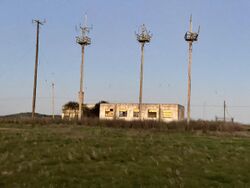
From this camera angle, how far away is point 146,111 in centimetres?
7838

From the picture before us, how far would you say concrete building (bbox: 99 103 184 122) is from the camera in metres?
76.9

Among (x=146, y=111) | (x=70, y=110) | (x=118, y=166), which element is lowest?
(x=118, y=166)

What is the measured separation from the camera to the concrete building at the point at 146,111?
252ft

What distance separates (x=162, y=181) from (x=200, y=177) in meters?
1.62

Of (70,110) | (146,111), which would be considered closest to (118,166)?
(146,111)

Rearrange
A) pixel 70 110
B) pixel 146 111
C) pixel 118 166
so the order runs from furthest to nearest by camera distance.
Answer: pixel 70 110 → pixel 146 111 → pixel 118 166

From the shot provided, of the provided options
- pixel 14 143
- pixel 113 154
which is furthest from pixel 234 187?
pixel 14 143

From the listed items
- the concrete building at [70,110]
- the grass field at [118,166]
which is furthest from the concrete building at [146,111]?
the grass field at [118,166]

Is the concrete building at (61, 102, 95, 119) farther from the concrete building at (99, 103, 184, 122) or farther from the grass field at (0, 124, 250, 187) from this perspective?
the grass field at (0, 124, 250, 187)

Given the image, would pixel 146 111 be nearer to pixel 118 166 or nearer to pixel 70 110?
pixel 70 110

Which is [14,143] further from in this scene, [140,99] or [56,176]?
[140,99]

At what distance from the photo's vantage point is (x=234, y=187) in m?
12.6

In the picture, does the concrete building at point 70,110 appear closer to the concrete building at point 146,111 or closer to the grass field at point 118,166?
the concrete building at point 146,111

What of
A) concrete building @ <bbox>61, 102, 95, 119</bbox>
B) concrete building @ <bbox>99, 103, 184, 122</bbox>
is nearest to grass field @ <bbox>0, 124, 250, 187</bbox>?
concrete building @ <bbox>99, 103, 184, 122</bbox>
